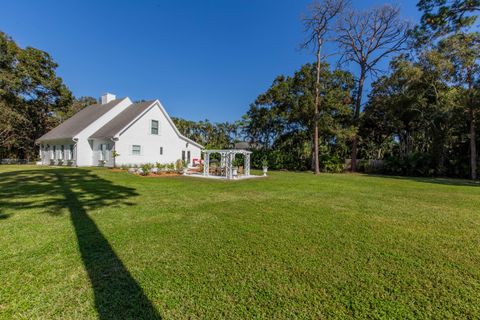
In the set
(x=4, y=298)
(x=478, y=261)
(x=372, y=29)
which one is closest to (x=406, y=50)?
(x=372, y=29)

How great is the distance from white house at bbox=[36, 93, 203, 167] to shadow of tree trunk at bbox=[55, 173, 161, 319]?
15090mm

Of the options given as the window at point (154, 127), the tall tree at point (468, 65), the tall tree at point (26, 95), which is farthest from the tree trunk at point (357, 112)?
the tall tree at point (26, 95)

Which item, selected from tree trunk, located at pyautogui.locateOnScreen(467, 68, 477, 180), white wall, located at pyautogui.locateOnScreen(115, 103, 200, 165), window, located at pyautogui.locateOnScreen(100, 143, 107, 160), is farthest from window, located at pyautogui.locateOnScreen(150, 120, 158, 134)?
tree trunk, located at pyautogui.locateOnScreen(467, 68, 477, 180)

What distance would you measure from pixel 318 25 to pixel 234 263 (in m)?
20.3

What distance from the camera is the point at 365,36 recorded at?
20.7m

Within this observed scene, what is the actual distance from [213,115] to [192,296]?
30206mm

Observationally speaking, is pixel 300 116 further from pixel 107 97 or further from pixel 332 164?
pixel 107 97

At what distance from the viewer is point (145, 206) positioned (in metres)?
5.79

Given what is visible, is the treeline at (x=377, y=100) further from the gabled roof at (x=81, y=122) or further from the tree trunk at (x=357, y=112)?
the gabled roof at (x=81, y=122)

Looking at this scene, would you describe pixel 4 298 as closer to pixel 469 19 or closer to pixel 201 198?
pixel 201 198

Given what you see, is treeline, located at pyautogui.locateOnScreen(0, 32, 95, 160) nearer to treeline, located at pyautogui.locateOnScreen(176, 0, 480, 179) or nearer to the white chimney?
the white chimney

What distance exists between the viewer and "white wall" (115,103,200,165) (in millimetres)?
17625

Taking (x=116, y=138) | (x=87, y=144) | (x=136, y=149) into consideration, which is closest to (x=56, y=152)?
(x=87, y=144)

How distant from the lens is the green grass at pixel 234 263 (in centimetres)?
213
